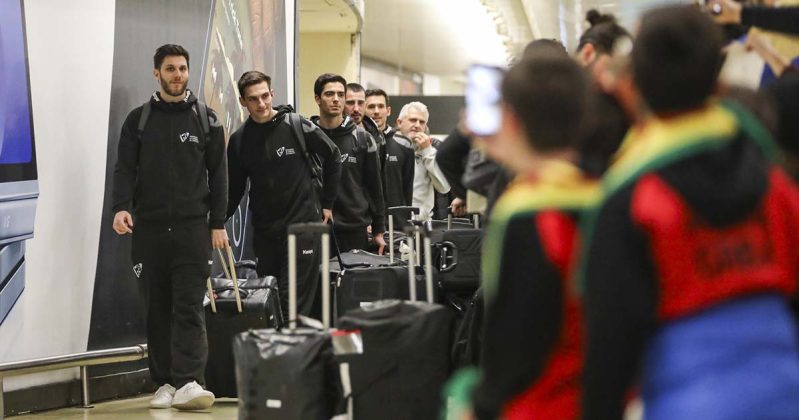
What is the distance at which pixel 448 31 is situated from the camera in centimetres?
2855

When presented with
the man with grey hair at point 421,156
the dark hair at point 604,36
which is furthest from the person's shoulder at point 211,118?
the dark hair at point 604,36

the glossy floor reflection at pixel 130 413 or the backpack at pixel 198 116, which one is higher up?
the backpack at pixel 198 116

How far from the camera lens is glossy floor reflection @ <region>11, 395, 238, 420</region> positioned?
6.79 m

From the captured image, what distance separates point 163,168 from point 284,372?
262cm

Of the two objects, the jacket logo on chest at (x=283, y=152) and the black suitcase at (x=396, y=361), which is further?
the jacket logo on chest at (x=283, y=152)

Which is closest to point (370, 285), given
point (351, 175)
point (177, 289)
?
point (177, 289)

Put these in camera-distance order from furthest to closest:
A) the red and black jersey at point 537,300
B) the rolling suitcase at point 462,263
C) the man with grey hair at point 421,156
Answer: the man with grey hair at point 421,156 → the rolling suitcase at point 462,263 → the red and black jersey at point 537,300

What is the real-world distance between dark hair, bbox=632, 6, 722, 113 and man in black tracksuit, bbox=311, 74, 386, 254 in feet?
22.1

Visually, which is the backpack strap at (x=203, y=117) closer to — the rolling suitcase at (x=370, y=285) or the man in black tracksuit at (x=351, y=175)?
the rolling suitcase at (x=370, y=285)

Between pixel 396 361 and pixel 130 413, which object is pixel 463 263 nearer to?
pixel 396 361

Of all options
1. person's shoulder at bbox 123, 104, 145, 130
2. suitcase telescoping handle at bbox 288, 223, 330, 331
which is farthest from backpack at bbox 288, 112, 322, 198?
suitcase telescoping handle at bbox 288, 223, 330, 331

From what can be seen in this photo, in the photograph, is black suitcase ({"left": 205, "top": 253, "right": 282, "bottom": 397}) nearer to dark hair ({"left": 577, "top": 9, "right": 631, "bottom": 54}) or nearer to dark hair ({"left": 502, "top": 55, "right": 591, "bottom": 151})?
dark hair ({"left": 577, "top": 9, "right": 631, "bottom": 54})

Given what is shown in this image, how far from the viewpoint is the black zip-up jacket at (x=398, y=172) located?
10.2 m

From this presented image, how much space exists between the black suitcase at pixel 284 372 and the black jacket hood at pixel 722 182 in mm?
2785
